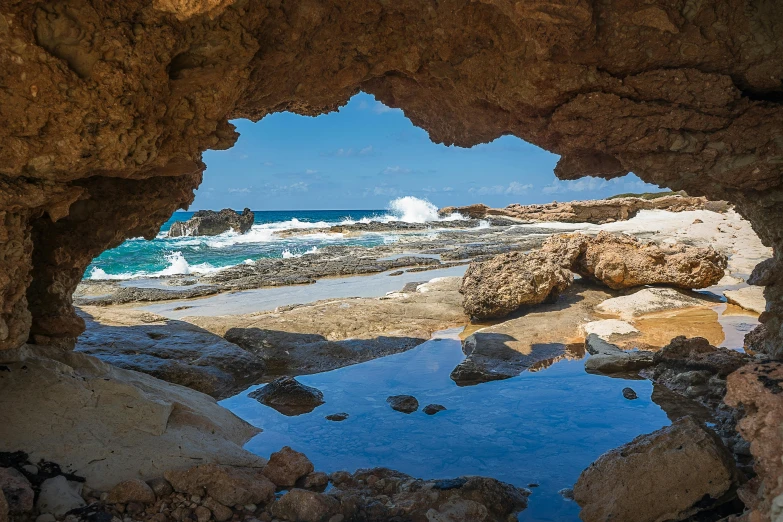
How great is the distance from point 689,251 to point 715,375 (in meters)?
5.68

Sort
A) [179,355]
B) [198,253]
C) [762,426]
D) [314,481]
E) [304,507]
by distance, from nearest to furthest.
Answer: [762,426] < [304,507] < [314,481] < [179,355] < [198,253]

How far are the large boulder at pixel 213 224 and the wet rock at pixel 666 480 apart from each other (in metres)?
45.7

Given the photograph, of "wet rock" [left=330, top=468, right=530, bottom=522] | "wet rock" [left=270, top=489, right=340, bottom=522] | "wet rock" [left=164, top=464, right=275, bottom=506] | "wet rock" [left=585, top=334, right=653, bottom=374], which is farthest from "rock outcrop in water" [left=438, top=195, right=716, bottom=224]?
"wet rock" [left=164, top=464, right=275, bottom=506]

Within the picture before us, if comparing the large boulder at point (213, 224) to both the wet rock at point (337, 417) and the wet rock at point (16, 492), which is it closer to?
the wet rock at point (337, 417)

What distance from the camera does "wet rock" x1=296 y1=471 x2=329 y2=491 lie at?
14.9ft

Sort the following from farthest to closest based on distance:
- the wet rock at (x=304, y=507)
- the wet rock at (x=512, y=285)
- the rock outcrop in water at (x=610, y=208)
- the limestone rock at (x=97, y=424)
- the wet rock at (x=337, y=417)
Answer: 1. the rock outcrop in water at (x=610, y=208)
2. the wet rock at (x=512, y=285)
3. the wet rock at (x=337, y=417)
4. the limestone rock at (x=97, y=424)
5. the wet rock at (x=304, y=507)

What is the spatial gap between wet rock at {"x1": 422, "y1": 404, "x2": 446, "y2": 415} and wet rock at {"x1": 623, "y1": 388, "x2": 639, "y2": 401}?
7.10 feet

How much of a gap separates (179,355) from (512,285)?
6.22 m

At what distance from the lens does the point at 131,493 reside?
4020 millimetres

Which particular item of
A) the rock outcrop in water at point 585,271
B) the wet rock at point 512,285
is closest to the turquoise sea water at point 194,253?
the wet rock at point 512,285

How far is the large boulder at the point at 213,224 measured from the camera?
45.6 m

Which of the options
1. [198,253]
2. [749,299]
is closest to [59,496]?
[749,299]

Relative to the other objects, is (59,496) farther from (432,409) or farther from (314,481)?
(432,409)

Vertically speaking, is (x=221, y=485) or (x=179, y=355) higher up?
(x=179, y=355)
